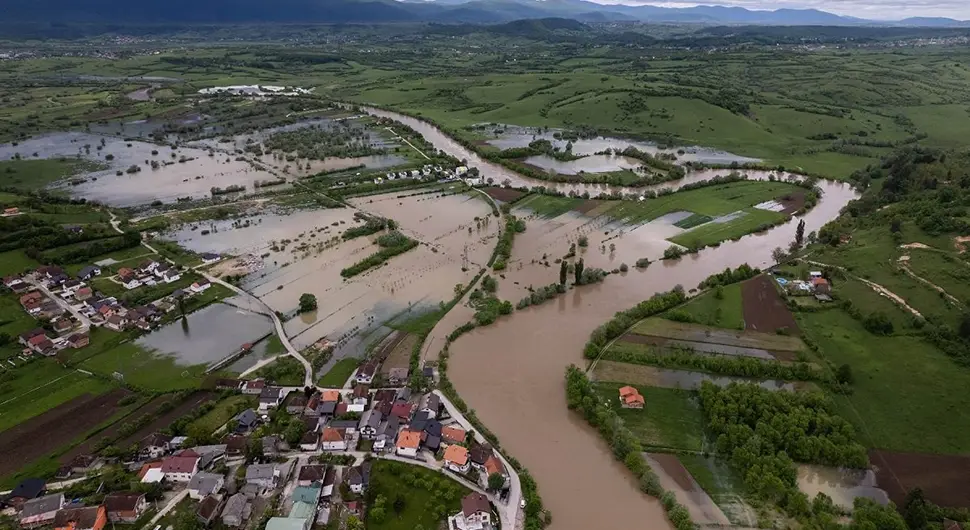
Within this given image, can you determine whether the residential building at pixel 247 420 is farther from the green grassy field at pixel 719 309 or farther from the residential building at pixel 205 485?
the green grassy field at pixel 719 309

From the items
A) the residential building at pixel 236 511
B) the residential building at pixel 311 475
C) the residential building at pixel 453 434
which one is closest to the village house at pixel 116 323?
the residential building at pixel 236 511

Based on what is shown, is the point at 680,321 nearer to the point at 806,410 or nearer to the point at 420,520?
the point at 806,410

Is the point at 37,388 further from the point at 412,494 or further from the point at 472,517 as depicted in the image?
the point at 472,517

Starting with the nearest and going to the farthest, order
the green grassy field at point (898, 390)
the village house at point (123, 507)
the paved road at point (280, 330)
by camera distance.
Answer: the village house at point (123, 507) → the green grassy field at point (898, 390) → the paved road at point (280, 330)

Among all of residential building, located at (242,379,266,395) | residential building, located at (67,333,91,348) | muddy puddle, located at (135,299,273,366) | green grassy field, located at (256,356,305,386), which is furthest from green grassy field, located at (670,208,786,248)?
residential building, located at (67,333,91,348)

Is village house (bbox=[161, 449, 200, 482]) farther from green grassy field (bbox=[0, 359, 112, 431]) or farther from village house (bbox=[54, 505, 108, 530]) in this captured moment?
green grassy field (bbox=[0, 359, 112, 431])

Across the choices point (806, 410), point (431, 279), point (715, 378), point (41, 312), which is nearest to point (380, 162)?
point (431, 279)
